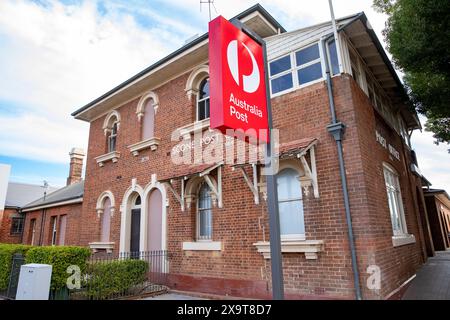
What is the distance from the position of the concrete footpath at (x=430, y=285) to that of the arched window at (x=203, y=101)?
759cm

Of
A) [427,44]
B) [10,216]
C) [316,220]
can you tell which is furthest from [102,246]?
[10,216]

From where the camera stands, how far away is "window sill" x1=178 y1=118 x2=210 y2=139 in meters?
9.62

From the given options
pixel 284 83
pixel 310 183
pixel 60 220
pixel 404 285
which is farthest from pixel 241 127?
pixel 60 220

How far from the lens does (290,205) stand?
24.3 feet

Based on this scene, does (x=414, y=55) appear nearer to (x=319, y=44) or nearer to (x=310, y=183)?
(x=319, y=44)

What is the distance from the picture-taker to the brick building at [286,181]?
6.57m

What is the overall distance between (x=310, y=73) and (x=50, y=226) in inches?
676

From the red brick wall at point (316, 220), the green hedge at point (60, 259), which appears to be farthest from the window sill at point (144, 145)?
the green hedge at point (60, 259)

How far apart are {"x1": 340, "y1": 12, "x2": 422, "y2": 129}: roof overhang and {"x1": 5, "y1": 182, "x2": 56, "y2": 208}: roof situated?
85.4 ft

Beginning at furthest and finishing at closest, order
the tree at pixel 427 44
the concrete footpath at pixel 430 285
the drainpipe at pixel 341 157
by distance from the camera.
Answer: the tree at pixel 427 44 < the concrete footpath at pixel 430 285 < the drainpipe at pixel 341 157

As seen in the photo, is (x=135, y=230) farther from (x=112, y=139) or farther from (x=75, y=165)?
(x=75, y=165)

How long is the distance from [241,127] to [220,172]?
491cm

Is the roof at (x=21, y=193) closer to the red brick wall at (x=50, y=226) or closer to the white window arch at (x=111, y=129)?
the red brick wall at (x=50, y=226)

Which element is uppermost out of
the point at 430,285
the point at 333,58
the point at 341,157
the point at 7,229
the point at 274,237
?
the point at 333,58
